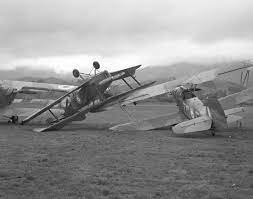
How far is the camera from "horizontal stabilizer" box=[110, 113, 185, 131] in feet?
54.3

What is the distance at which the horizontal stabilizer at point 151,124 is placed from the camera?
1655 cm

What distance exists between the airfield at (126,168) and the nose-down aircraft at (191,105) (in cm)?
94

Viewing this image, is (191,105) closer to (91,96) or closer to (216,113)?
(216,113)

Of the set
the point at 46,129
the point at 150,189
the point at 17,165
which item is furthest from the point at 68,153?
the point at 46,129

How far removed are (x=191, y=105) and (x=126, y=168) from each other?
8.45 m

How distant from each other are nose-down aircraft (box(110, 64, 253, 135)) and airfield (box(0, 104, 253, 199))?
0.94 m

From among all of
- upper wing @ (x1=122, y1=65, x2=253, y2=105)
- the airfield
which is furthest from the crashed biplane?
the airfield

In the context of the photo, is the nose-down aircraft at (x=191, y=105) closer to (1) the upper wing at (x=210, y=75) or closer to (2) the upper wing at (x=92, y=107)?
(1) the upper wing at (x=210, y=75)

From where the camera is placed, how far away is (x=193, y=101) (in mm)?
16688

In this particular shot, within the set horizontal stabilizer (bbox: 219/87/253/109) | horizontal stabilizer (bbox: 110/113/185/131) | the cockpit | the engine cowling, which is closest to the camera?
horizontal stabilizer (bbox: 110/113/185/131)

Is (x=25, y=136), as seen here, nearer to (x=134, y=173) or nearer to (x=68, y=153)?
(x=68, y=153)

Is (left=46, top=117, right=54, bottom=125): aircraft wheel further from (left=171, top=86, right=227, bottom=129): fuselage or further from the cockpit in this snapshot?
the cockpit

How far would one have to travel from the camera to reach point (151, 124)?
55.8 feet

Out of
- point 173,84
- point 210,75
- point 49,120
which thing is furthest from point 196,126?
point 49,120
